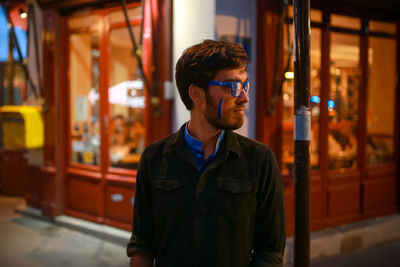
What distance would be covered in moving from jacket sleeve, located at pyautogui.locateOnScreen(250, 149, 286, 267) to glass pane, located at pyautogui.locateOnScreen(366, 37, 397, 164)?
5.31 meters

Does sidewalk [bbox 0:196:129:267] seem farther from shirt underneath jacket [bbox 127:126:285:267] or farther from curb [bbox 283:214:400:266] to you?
shirt underneath jacket [bbox 127:126:285:267]

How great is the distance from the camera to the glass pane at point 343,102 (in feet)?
20.7

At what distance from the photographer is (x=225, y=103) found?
6.54 ft

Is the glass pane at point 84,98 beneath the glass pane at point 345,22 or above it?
beneath

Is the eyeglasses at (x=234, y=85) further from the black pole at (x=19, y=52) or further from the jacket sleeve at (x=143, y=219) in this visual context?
the black pole at (x=19, y=52)

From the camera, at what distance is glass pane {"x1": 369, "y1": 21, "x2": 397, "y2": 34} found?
6632mm

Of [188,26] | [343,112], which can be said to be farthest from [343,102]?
[188,26]

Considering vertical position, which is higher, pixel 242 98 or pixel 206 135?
A: pixel 242 98

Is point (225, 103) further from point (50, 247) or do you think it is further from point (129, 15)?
point (50, 247)

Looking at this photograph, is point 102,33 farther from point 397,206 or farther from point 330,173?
point 397,206

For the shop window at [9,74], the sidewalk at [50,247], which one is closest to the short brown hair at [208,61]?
the sidewalk at [50,247]

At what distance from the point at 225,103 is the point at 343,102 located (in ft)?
16.1

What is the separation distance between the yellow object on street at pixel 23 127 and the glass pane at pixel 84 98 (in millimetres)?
611

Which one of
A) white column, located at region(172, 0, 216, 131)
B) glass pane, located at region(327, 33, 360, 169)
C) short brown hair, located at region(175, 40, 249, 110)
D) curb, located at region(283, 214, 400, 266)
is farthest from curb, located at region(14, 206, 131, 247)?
short brown hair, located at region(175, 40, 249, 110)
